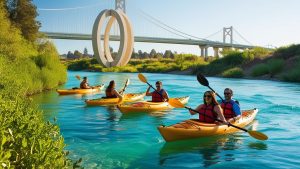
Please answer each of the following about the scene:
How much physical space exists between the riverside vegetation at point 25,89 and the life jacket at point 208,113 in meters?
2.93

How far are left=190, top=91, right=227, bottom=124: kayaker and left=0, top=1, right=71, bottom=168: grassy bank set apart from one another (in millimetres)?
2940

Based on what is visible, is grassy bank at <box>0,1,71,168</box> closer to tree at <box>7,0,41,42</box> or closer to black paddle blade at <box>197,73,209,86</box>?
tree at <box>7,0,41,42</box>

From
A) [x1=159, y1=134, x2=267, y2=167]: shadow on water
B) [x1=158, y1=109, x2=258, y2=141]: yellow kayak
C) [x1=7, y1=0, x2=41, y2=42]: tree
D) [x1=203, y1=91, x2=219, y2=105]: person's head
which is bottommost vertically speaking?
[x1=159, y1=134, x2=267, y2=167]: shadow on water

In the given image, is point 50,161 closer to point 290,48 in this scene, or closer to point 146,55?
point 290,48

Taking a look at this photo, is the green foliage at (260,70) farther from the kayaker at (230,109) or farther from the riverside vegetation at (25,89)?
the kayaker at (230,109)

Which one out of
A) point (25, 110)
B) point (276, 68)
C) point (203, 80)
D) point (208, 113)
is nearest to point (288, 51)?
point (276, 68)

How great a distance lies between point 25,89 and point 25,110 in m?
7.52

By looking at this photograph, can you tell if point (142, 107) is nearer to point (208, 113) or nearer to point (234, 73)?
point (208, 113)

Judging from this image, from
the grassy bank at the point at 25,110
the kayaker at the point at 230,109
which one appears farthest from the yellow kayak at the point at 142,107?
the kayaker at the point at 230,109

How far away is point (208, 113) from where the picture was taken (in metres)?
7.53

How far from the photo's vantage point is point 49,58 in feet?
59.6

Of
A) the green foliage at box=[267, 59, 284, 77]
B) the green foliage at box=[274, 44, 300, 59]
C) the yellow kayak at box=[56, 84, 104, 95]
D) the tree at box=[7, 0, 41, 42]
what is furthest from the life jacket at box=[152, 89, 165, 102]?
the green foliage at box=[274, 44, 300, 59]

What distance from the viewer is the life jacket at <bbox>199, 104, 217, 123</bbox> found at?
24.5ft

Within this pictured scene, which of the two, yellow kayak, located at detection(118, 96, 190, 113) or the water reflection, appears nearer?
the water reflection
